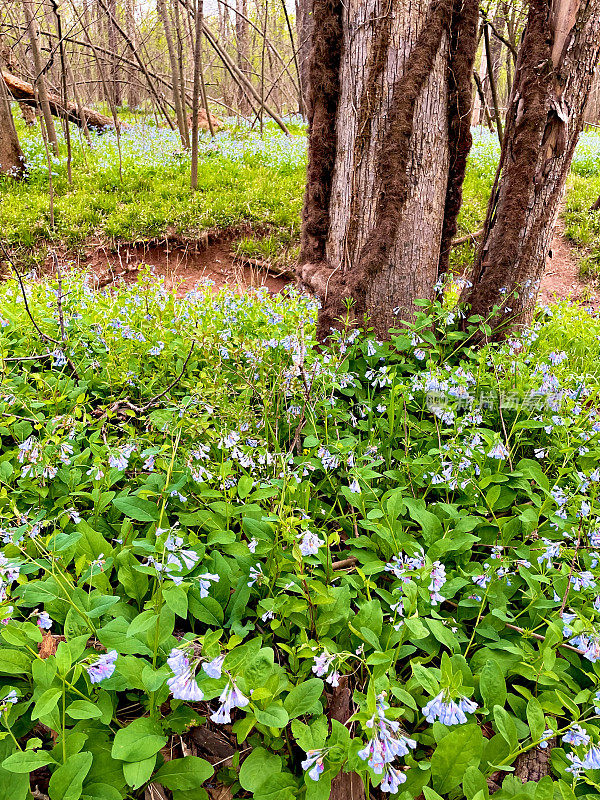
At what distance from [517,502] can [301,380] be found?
0.96m

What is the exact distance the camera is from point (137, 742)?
1.12 meters

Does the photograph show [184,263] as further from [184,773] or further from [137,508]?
[184,773]

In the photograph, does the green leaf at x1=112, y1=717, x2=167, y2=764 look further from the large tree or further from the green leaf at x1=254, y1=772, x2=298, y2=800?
the large tree

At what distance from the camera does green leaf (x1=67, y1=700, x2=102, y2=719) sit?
112cm

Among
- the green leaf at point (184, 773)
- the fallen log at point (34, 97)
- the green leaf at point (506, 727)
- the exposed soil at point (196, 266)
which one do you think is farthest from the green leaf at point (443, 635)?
the fallen log at point (34, 97)

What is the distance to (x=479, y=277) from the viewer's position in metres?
2.84

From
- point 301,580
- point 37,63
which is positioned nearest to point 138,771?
point 301,580

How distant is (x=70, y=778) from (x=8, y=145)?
896 centimetres

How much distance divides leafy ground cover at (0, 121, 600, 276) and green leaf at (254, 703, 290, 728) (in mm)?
5639

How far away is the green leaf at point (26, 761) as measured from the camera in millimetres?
1032

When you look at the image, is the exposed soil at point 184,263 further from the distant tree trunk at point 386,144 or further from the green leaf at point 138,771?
the green leaf at point 138,771

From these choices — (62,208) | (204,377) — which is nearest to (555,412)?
(204,377)

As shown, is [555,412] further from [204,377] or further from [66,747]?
[66,747]

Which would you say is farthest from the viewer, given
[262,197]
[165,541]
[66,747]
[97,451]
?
[262,197]
